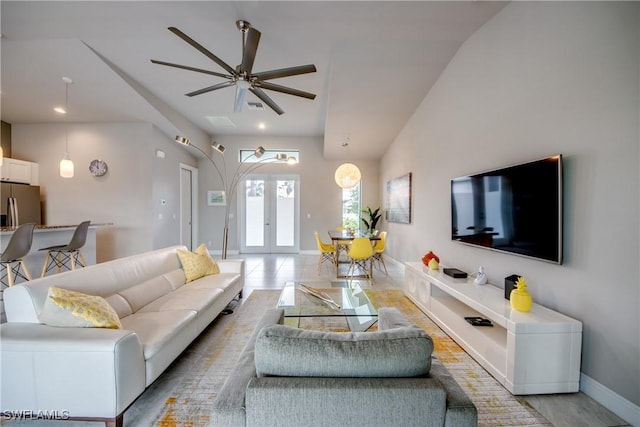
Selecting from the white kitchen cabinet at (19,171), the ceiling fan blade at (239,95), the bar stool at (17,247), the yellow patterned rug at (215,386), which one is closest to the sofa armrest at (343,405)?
the yellow patterned rug at (215,386)

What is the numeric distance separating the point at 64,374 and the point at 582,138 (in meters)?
3.60

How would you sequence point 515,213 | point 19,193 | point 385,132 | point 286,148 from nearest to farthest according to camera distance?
point 515,213
point 19,193
point 385,132
point 286,148

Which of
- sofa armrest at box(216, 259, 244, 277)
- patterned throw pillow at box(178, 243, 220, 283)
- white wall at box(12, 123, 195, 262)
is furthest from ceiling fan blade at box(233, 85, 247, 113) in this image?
white wall at box(12, 123, 195, 262)

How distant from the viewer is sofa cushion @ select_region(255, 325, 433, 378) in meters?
0.97

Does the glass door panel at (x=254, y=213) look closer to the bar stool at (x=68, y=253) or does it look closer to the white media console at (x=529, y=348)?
the bar stool at (x=68, y=253)

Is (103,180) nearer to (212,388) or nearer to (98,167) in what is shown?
(98,167)

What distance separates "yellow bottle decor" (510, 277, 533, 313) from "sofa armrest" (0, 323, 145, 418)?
8.78 feet

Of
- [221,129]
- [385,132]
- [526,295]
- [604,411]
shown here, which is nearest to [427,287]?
[526,295]

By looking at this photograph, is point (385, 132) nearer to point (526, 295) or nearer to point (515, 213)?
point (515, 213)

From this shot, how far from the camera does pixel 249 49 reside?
2.47m

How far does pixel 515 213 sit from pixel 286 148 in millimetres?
6263

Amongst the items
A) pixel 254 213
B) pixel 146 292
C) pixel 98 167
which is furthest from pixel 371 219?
pixel 98 167

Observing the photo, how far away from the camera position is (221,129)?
716 cm

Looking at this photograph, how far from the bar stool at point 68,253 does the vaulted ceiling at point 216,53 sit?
2380mm
